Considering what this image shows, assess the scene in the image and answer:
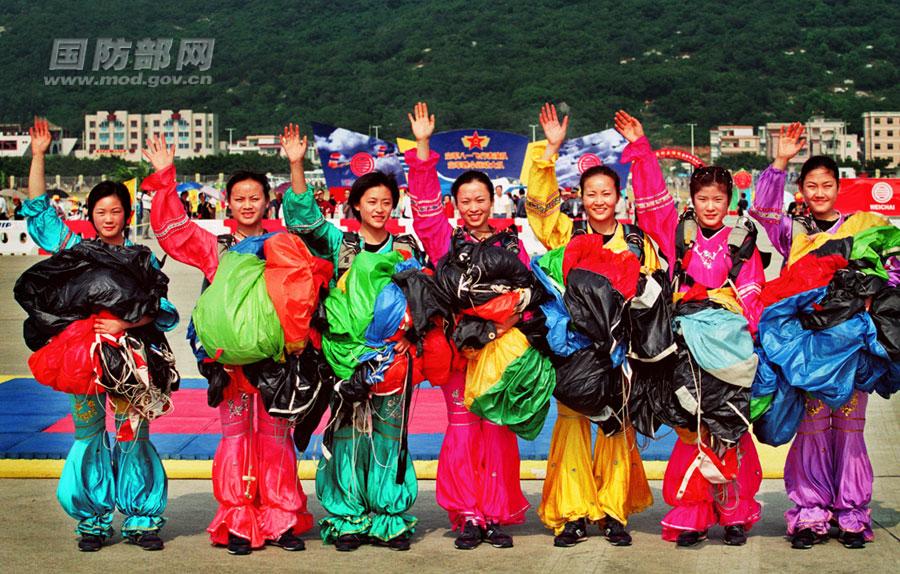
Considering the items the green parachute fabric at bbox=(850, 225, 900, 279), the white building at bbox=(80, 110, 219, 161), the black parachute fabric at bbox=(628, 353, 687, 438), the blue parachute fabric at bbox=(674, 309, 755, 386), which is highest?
the white building at bbox=(80, 110, 219, 161)

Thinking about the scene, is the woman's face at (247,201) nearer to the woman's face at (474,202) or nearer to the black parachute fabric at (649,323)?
the woman's face at (474,202)

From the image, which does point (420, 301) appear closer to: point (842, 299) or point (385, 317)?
point (385, 317)

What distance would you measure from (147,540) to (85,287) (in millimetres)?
1028

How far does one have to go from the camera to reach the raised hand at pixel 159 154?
5133 mm

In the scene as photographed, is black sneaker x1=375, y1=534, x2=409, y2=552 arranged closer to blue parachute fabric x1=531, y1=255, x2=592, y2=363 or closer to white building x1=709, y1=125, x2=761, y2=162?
blue parachute fabric x1=531, y1=255, x2=592, y2=363

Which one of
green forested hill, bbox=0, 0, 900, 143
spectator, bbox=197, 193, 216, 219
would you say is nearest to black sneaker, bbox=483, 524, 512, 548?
spectator, bbox=197, 193, 216, 219

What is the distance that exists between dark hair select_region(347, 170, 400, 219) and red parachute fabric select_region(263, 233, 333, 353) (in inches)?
15.8

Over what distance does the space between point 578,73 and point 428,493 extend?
438 feet

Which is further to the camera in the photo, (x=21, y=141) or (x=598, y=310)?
(x=21, y=141)

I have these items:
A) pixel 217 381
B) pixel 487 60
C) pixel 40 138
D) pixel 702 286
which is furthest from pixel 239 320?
pixel 487 60

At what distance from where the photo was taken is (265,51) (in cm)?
15150

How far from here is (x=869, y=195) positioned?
26500 mm

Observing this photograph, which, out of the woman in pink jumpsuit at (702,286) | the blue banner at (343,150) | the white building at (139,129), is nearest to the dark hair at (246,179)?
the woman in pink jumpsuit at (702,286)

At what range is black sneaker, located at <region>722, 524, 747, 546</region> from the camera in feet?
16.0
